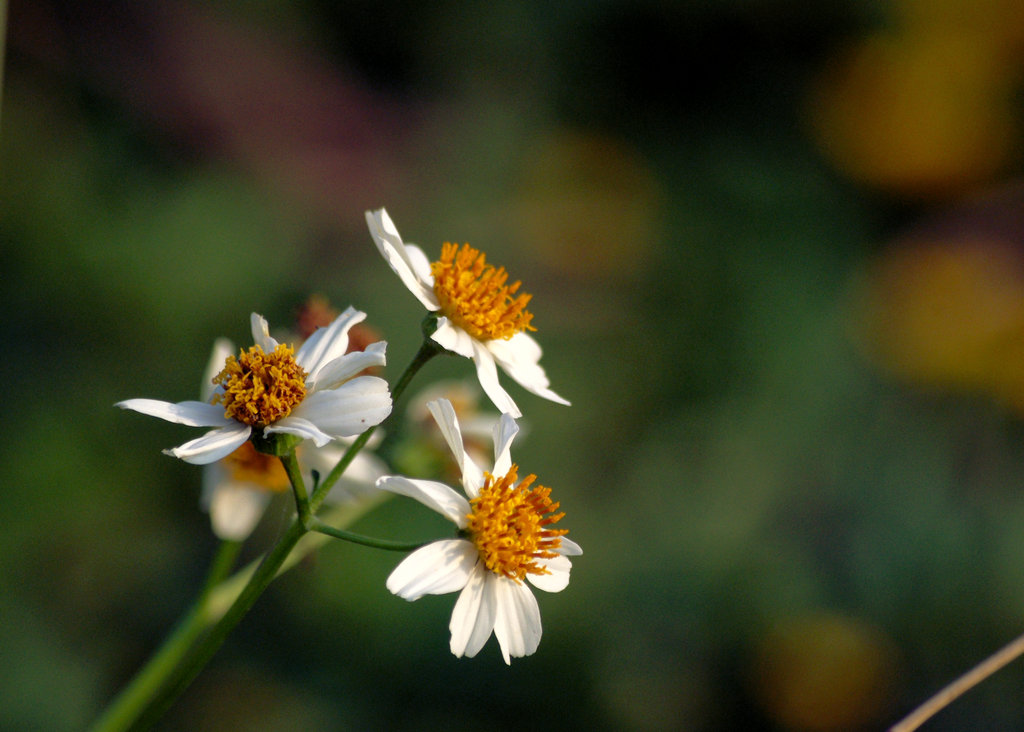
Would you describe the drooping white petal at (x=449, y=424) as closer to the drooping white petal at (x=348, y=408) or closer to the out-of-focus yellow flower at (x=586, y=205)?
the drooping white petal at (x=348, y=408)

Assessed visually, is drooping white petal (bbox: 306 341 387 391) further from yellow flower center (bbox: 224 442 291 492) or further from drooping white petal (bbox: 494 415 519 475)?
yellow flower center (bbox: 224 442 291 492)

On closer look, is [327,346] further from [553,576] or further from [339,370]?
[553,576]

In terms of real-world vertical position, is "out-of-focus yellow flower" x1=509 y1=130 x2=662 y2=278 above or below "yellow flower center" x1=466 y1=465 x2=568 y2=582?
below

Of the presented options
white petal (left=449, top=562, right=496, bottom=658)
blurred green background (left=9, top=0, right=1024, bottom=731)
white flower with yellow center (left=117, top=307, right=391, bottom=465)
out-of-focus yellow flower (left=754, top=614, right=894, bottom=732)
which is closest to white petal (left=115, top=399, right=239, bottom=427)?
white flower with yellow center (left=117, top=307, right=391, bottom=465)

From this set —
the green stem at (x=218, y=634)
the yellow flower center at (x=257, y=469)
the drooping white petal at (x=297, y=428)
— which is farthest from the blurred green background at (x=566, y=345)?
the green stem at (x=218, y=634)

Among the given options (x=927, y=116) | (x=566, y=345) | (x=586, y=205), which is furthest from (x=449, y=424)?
(x=927, y=116)
